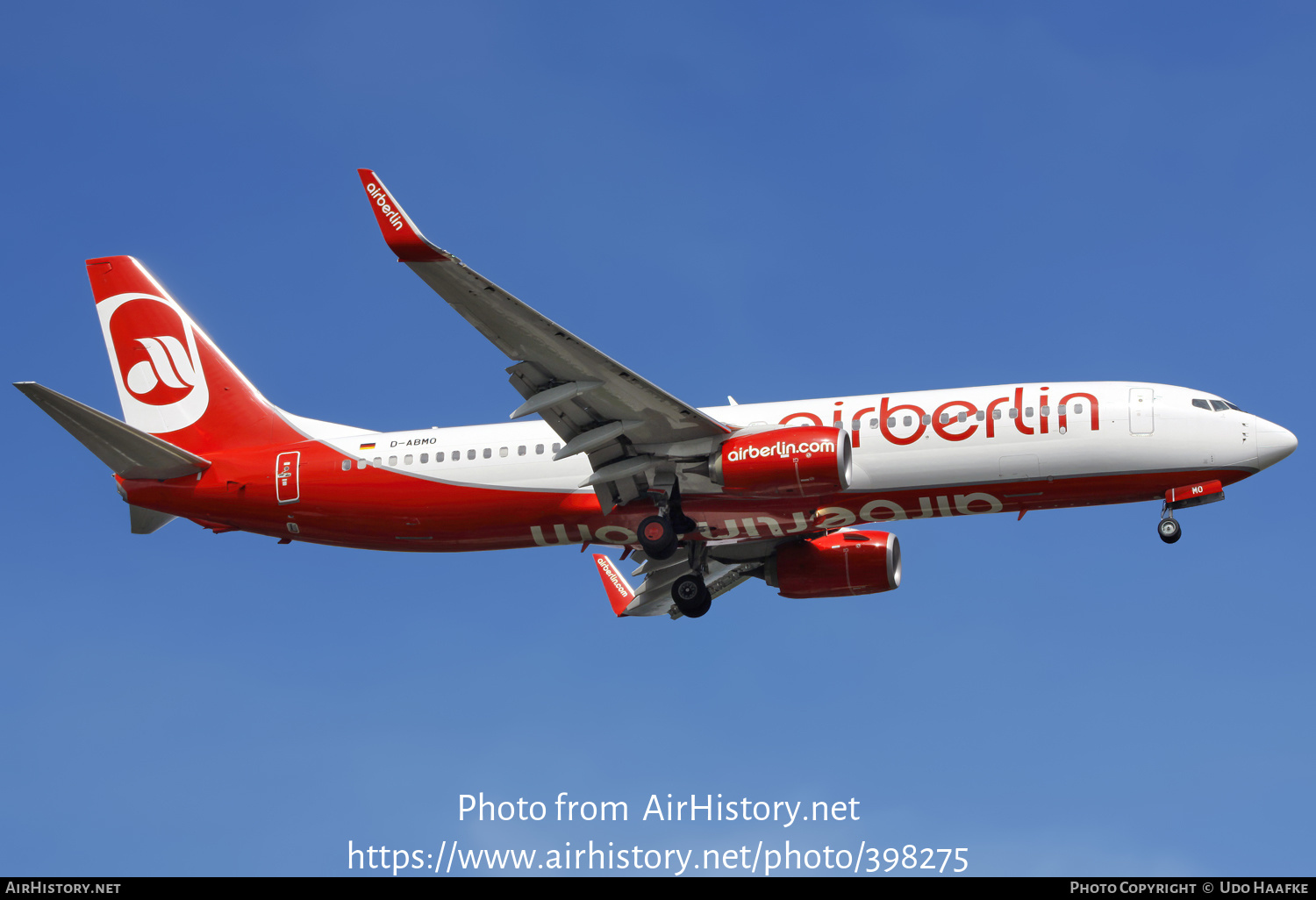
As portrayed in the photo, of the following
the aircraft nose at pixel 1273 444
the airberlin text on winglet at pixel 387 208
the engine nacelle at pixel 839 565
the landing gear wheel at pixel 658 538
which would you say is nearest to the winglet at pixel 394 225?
the airberlin text on winglet at pixel 387 208

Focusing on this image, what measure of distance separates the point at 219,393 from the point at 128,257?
563 centimetres

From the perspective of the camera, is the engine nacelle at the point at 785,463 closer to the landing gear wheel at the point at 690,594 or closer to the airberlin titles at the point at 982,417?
the airberlin titles at the point at 982,417

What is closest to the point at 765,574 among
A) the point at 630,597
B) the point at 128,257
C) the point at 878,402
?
the point at 630,597

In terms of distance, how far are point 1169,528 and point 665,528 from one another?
1250cm

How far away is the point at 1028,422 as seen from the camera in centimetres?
3488

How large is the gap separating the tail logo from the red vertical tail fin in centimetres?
3

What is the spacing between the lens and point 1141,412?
34.9 m

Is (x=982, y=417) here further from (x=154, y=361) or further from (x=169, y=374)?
(x=154, y=361)

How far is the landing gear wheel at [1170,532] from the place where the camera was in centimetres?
3472

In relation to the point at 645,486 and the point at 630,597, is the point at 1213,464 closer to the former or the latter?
the point at 645,486

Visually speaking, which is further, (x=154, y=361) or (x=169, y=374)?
(x=154, y=361)

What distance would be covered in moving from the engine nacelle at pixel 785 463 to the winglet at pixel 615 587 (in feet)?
36.8

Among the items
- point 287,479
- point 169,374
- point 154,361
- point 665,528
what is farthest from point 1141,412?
point 154,361

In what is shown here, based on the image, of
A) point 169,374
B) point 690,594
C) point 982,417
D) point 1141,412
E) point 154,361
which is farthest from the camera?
point 154,361
